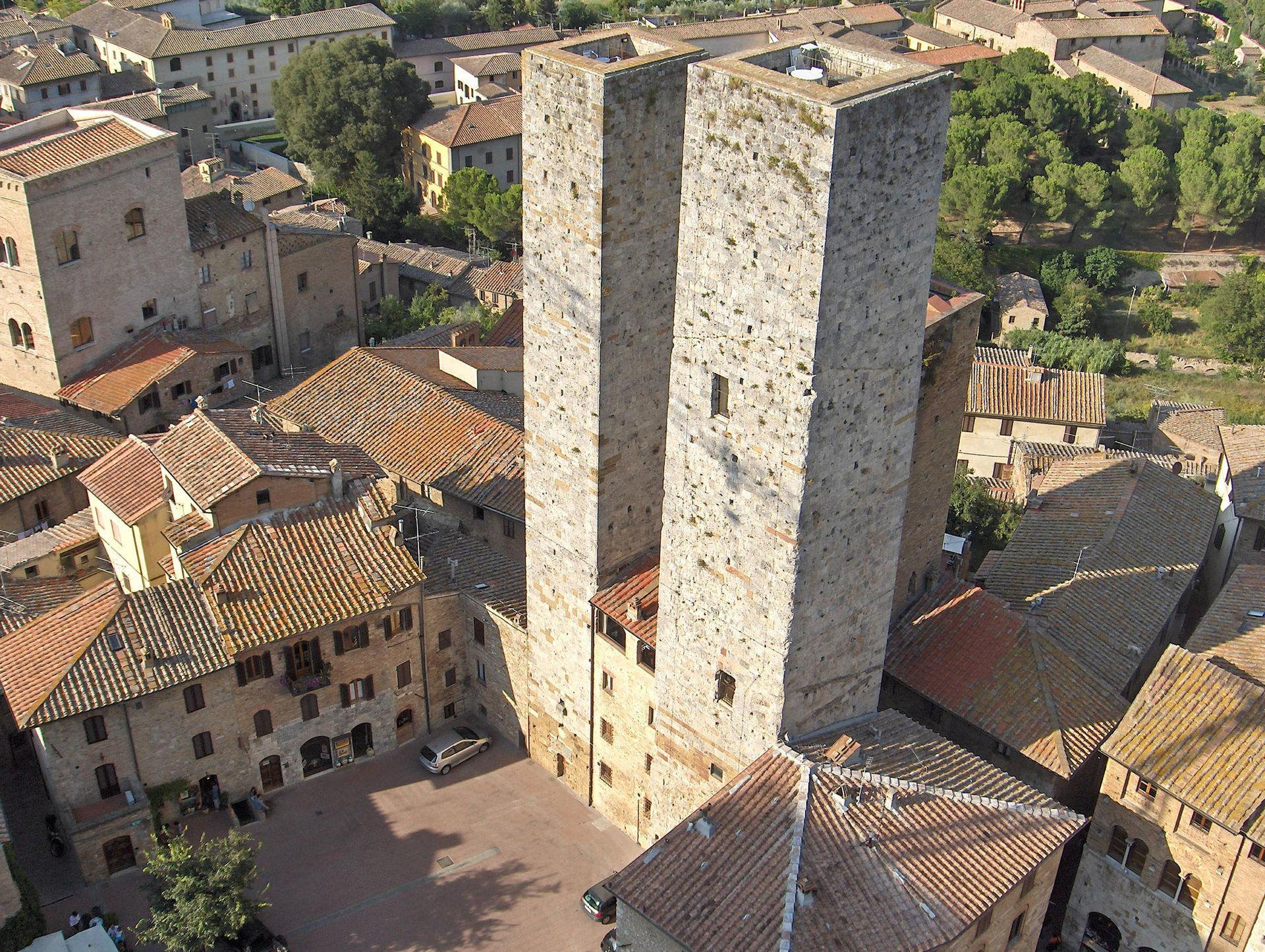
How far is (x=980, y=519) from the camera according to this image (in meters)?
46.9

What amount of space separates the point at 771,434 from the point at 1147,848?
13537 mm

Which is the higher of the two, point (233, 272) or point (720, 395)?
point (720, 395)

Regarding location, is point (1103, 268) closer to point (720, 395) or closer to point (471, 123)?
point (471, 123)

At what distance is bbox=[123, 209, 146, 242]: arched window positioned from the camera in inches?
1845

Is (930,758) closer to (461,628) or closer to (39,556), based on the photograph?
(461,628)

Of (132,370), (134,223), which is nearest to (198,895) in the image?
(132,370)

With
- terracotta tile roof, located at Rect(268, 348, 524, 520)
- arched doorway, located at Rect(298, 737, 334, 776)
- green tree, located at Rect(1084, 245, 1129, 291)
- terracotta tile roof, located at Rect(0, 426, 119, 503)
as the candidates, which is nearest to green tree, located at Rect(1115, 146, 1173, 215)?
green tree, located at Rect(1084, 245, 1129, 291)

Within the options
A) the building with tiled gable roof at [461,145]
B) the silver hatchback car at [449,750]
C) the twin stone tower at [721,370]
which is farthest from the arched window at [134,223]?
the building with tiled gable roof at [461,145]

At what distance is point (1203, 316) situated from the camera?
74875 millimetres

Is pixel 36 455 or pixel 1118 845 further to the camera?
pixel 36 455

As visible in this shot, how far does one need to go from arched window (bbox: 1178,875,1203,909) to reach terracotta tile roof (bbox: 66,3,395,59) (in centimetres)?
8353

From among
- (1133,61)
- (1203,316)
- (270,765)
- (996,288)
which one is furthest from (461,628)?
(1133,61)

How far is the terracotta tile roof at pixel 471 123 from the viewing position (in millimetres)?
80688

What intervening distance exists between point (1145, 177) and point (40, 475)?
66.7m
